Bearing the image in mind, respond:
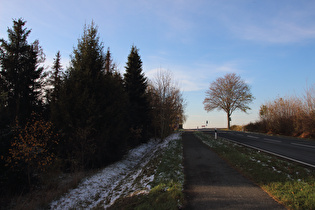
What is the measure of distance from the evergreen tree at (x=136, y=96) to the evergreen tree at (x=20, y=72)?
360 inches

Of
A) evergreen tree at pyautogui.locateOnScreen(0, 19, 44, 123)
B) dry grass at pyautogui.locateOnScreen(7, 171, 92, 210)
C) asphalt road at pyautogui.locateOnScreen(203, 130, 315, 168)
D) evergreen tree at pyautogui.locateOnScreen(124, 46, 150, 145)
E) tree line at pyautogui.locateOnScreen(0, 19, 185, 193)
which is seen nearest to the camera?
dry grass at pyautogui.locateOnScreen(7, 171, 92, 210)

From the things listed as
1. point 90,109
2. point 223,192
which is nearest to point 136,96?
point 90,109

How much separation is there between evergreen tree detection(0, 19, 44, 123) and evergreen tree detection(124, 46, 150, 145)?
360 inches

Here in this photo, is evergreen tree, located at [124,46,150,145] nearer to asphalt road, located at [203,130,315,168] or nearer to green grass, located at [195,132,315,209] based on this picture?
asphalt road, located at [203,130,315,168]

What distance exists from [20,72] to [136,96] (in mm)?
11045

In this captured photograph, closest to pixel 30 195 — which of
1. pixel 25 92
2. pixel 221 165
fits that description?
pixel 221 165

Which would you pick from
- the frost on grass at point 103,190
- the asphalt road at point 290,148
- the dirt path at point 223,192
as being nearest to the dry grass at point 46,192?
the frost on grass at point 103,190

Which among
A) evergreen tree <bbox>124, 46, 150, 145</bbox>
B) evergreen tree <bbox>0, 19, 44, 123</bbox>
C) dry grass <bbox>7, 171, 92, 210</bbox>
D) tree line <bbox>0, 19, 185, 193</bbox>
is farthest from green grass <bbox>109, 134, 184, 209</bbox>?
evergreen tree <bbox>0, 19, 44, 123</bbox>

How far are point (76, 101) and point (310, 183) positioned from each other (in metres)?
10.1

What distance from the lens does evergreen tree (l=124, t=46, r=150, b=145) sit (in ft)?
64.1

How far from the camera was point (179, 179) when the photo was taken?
6348 mm

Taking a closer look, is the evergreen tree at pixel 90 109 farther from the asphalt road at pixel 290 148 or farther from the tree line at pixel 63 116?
the asphalt road at pixel 290 148

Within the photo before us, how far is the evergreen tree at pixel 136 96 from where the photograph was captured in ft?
64.1

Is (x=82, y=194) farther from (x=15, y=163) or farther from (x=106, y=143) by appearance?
(x=106, y=143)
